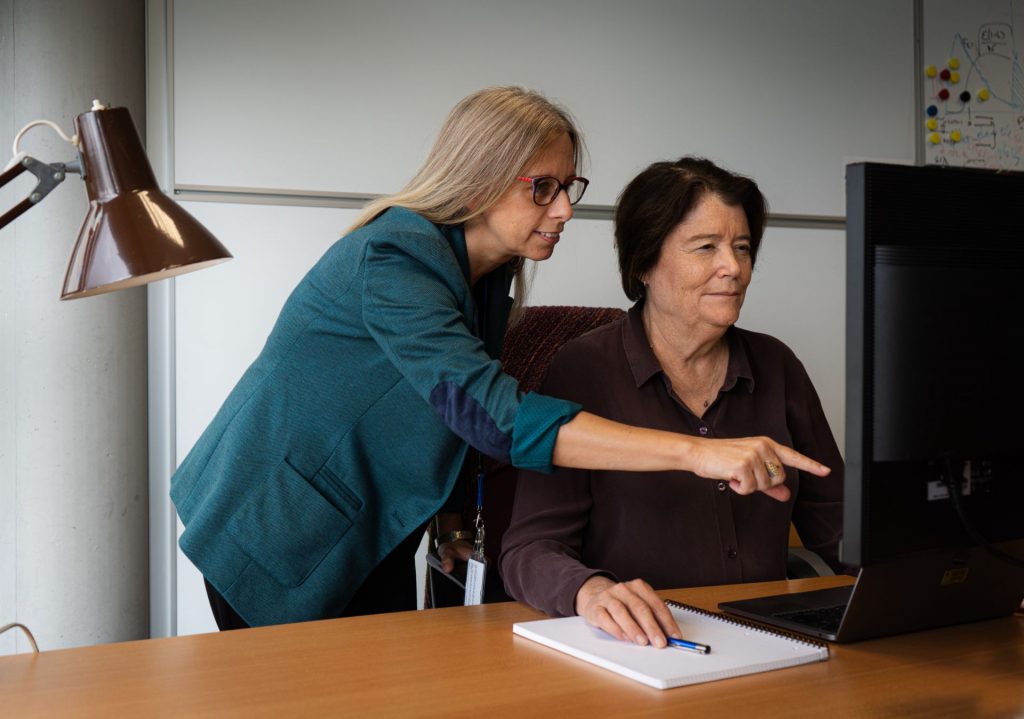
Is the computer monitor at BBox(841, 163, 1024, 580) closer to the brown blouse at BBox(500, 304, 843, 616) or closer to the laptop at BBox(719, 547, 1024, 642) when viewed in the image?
the laptop at BBox(719, 547, 1024, 642)

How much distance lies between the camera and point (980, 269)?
3.51ft

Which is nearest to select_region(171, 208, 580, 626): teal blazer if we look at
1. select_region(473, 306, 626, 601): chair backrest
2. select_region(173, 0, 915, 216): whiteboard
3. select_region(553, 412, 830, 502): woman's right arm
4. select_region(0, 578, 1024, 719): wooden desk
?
select_region(553, 412, 830, 502): woman's right arm

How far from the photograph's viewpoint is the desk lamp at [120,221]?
3.67ft

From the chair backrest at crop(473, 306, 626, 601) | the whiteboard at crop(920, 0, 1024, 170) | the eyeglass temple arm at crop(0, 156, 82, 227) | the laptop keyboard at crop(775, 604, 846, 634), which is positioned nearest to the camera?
the eyeglass temple arm at crop(0, 156, 82, 227)

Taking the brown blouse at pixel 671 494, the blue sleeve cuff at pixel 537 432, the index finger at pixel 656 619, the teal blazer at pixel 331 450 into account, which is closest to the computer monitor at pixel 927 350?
the index finger at pixel 656 619

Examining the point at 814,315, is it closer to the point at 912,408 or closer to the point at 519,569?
the point at 519,569

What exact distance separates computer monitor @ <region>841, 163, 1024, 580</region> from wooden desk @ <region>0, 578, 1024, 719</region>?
0.47ft

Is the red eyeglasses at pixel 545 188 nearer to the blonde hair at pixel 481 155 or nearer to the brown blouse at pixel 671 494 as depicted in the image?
the blonde hair at pixel 481 155

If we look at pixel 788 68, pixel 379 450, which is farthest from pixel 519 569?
pixel 788 68

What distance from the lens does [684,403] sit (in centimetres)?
177

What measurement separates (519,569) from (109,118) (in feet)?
2.60

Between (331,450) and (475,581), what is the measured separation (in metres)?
0.30

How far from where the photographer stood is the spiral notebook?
1.11 meters

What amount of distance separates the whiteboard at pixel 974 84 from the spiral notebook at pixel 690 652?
2.60m
